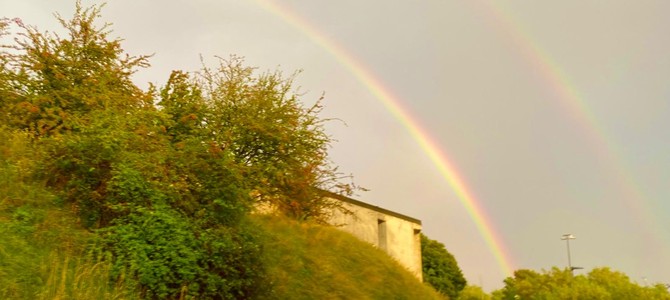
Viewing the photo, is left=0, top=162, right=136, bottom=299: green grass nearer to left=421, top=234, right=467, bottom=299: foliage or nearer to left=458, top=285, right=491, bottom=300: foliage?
left=421, top=234, right=467, bottom=299: foliage

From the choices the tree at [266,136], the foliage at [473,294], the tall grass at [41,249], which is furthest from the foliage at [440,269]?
the tall grass at [41,249]

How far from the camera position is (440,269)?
204ft

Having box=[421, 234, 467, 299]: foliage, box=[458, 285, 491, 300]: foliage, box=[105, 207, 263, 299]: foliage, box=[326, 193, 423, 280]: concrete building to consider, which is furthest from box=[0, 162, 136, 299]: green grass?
box=[458, 285, 491, 300]: foliage

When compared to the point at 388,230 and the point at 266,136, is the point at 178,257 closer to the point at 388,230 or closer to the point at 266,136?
the point at 266,136

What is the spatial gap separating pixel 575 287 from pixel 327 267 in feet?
172

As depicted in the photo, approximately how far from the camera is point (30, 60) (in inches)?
803

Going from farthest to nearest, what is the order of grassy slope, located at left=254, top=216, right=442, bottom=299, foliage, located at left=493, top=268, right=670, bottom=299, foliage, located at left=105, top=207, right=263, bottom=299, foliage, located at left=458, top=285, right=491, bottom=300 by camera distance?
foliage, located at left=458, top=285, right=491, bottom=300
foliage, located at left=493, top=268, right=670, bottom=299
grassy slope, located at left=254, top=216, right=442, bottom=299
foliage, located at left=105, top=207, right=263, bottom=299

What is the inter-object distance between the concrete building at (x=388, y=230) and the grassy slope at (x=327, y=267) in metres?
16.0

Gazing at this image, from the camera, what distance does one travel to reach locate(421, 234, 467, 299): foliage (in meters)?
61.1

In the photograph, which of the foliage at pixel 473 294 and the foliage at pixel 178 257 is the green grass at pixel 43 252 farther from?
the foliage at pixel 473 294

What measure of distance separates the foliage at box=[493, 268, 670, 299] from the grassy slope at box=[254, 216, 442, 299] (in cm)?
4548

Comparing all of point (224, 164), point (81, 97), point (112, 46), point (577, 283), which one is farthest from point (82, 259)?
point (577, 283)

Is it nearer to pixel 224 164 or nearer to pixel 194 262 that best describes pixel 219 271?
pixel 194 262

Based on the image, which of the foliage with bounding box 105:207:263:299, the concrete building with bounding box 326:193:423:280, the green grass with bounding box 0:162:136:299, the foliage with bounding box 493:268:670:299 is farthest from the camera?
the foliage with bounding box 493:268:670:299
